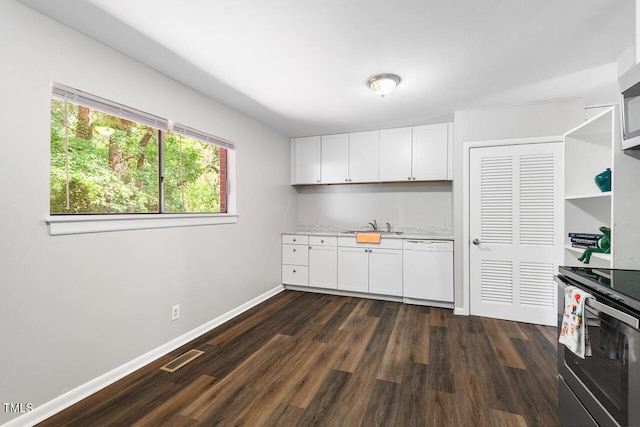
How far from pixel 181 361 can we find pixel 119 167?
1652 mm

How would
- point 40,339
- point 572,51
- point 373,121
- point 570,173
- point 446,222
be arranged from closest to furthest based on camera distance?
point 40,339 → point 572,51 → point 570,173 → point 373,121 → point 446,222

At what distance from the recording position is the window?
6.19ft

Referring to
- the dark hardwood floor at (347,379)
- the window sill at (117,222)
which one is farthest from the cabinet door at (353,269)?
the window sill at (117,222)

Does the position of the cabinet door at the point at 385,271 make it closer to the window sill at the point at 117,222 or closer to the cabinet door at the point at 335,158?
the cabinet door at the point at 335,158

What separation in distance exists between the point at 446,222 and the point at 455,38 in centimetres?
271

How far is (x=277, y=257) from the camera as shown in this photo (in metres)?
4.25

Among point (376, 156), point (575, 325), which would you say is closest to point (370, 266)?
point (376, 156)

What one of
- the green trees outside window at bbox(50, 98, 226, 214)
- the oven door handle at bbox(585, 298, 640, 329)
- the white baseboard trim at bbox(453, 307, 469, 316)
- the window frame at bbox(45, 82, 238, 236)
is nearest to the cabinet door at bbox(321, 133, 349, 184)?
the window frame at bbox(45, 82, 238, 236)

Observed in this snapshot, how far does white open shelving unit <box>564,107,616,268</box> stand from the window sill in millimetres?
3304

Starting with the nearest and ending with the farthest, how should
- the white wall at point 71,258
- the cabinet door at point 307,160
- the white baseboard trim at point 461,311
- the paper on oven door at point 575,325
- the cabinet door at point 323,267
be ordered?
1. the paper on oven door at point 575,325
2. the white wall at point 71,258
3. the white baseboard trim at point 461,311
4. the cabinet door at point 323,267
5. the cabinet door at point 307,160

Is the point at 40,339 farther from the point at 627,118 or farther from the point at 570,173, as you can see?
the point at 570,173

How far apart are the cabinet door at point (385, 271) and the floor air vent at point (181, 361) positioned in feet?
7.52

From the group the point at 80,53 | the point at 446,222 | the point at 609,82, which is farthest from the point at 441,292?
the point at 80,53

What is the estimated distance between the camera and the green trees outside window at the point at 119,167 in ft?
6.21
